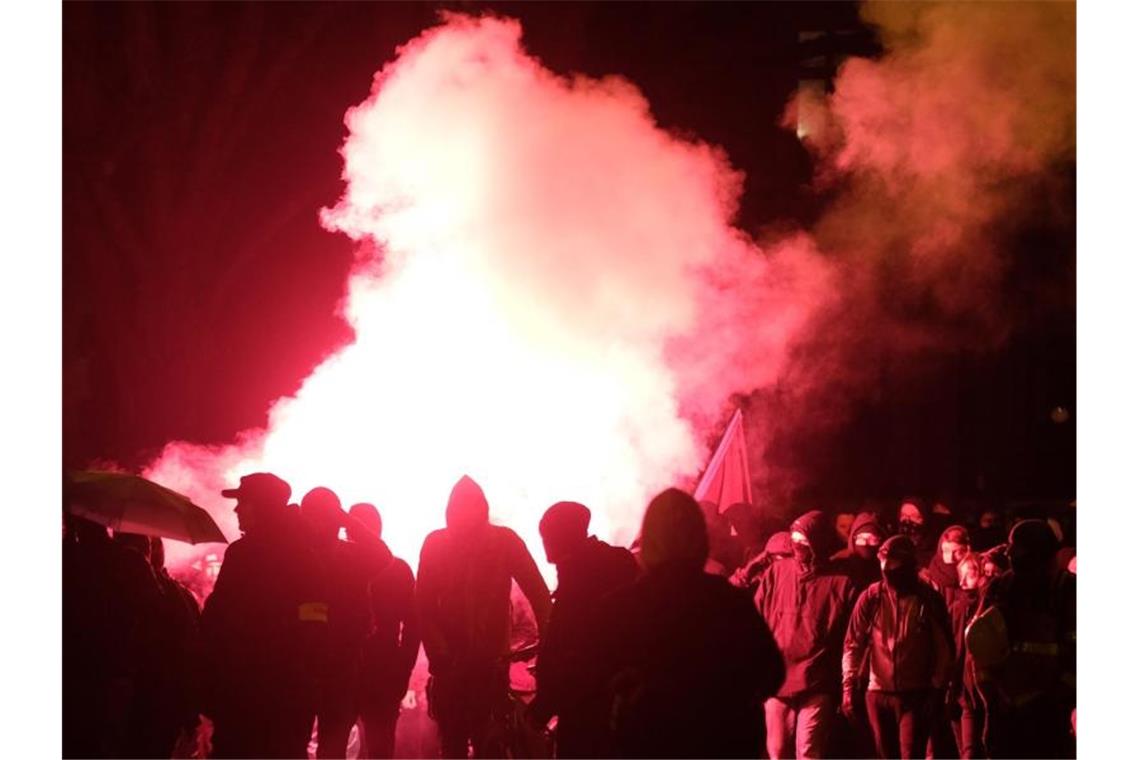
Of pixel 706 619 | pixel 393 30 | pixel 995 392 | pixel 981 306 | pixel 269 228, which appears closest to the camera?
pixel 706 619

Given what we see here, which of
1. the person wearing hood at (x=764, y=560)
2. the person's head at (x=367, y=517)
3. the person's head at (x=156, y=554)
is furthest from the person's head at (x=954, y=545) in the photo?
the person's head at (x=156, y=554)

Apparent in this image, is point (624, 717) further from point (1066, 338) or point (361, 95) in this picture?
point (1066, 338)

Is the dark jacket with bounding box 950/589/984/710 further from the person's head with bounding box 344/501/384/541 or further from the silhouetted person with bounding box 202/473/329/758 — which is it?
the silhouetted person with bounding box 202/473/329/758

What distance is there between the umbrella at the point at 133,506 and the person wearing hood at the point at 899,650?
9.89 feet

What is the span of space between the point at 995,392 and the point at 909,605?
24.1 feet

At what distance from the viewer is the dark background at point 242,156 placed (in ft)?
28.5

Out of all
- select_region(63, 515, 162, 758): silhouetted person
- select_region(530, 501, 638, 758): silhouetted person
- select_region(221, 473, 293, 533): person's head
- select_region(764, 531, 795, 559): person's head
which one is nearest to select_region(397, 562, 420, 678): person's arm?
select_region(221, 473, 293, 533): person's head

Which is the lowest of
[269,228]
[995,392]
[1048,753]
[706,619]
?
[1048,753]

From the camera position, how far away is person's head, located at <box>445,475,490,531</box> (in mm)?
5504

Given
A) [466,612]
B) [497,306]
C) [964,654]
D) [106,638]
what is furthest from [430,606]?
[497,306]

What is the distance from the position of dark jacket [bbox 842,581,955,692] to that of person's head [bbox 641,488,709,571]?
7.52 feet

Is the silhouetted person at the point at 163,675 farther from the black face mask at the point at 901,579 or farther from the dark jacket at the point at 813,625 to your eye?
the black face mask at the point at 901,579

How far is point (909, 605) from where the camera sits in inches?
234
